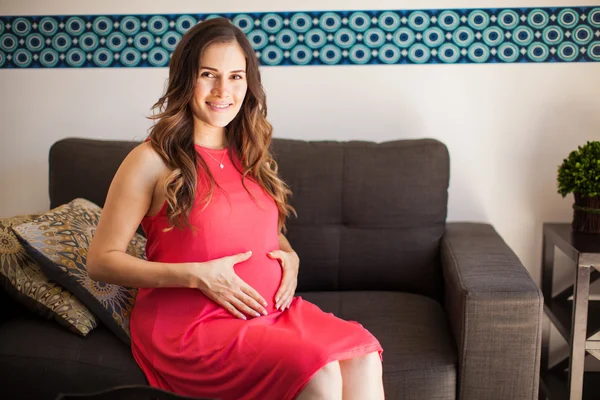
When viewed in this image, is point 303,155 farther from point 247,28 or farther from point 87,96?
point 87,96

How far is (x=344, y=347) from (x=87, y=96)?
172cm

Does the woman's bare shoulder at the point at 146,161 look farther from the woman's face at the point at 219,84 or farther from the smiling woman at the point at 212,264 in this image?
the woman's face at the point at 219,84

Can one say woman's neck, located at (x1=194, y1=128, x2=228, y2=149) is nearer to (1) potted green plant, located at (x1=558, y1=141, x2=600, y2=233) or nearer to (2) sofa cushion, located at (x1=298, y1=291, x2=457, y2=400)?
(2) sofa cushion, located at (x1=298, y1=291, x2=457, y2=400)

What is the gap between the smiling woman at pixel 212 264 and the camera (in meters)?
1.54

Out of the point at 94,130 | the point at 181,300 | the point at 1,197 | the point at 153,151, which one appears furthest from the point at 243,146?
the point at 1,197

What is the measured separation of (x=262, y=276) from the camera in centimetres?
175

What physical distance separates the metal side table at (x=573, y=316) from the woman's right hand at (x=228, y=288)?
1.04 metres

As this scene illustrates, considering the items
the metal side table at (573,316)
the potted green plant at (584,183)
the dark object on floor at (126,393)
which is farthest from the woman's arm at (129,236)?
the potted green plant at (584,183)

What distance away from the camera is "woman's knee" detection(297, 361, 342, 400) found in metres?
1.46

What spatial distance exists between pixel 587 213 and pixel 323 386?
133 centimetres

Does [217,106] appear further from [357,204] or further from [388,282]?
[388,282]

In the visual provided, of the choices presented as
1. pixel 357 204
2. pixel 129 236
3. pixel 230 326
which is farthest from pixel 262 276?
pixel 357 204

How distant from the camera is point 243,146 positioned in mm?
1870

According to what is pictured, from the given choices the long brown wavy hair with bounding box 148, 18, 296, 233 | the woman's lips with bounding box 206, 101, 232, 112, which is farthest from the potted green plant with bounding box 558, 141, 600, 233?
the woman's lips with bounding box 206, 101, 232, 112
